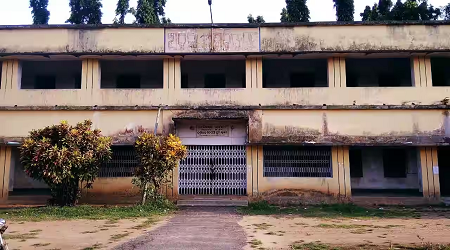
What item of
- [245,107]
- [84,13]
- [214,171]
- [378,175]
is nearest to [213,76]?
[245,107]

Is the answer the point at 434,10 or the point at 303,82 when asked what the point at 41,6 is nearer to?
the point at 303,82

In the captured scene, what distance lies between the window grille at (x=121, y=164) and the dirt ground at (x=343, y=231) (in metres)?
4.85

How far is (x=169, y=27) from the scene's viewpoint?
1288 centimetres

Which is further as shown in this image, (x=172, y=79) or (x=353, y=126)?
(x=172, y=79)

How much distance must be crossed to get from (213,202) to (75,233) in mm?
4994

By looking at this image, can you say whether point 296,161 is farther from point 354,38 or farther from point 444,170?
point 444,170

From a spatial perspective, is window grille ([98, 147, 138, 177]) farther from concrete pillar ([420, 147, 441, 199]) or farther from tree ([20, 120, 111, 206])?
concrete pillar ([420, 147, 441, 199])

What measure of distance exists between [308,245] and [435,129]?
8.18 metres

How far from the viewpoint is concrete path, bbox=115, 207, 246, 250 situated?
21.7ft

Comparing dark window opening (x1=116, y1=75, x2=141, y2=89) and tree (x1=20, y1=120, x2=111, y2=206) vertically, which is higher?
dark window opening (x1=116, y1=75, x2=141, y2=89)

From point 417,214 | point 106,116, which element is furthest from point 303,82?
point 106,116

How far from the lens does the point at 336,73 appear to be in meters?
12.7

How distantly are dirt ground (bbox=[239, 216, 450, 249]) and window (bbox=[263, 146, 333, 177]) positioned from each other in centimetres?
277

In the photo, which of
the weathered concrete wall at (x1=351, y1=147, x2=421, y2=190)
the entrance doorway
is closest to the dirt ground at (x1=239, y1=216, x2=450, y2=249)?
the entrance doorway
